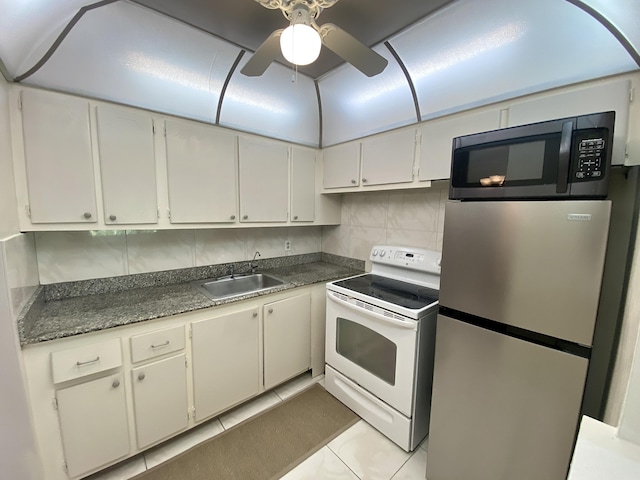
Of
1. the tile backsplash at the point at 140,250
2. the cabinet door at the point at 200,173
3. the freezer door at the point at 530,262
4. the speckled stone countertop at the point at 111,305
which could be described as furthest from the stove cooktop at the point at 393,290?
the cabinet door at the point at 200,173

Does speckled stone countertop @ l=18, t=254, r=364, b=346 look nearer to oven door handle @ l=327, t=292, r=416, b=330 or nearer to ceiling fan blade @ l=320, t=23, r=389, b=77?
oven door handle @ l=327, t=292, r=416, b=330

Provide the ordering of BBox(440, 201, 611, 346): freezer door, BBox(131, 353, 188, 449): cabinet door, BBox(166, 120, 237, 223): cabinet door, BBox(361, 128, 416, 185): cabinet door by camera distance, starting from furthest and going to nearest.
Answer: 1. BBox(361, 128, 416, 185): cabinet door
2. BBox(166, 120, 237, 223): cabinet door
3. BBox(131, 353, 188, 449): cabinet door
4. BBox(440, 201, 611, 346): freezer door

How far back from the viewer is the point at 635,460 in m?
0.57

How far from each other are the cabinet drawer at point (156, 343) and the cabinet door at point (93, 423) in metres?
0.14

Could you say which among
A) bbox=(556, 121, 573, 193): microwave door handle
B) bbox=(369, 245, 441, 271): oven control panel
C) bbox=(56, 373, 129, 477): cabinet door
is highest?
bbox=(556, 121, 573, 193): microwave door handle

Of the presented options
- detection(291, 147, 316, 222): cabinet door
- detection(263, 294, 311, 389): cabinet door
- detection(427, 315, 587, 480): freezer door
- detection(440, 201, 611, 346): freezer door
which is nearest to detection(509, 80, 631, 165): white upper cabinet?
detection(440, 201, 611, 346): freezer door

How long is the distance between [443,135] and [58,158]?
2.31 meters

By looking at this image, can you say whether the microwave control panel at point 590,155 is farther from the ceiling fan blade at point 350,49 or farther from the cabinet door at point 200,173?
the cabinet door at point 200,173

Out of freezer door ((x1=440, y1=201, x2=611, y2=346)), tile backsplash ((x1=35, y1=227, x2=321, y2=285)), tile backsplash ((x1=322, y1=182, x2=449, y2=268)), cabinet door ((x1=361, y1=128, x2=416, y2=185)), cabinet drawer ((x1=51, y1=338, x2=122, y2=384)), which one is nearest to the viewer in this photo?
freezer door ((x1=440, y1=201, x2=611, y2=346))

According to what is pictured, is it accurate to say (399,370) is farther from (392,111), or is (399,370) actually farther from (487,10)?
(487,10)

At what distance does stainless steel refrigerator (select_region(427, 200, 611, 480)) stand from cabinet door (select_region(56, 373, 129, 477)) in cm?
174

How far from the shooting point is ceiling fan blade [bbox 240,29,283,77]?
3.77 feet

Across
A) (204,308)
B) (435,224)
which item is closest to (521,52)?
(435,224)

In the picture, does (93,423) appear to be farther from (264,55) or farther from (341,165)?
(341,165)
